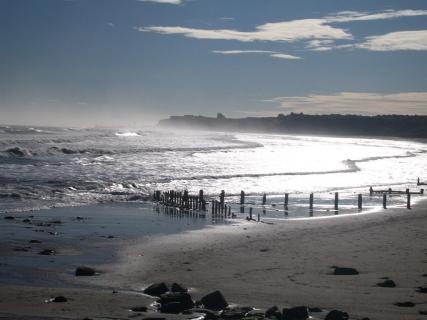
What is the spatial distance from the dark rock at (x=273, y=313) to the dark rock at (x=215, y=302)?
0.99 m

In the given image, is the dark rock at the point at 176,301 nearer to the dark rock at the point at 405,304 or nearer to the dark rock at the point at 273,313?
the dark rock at the point at 273,313

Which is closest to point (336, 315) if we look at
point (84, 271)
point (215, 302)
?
point (215, 302)

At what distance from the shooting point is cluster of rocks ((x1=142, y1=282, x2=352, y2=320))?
32.9 feet

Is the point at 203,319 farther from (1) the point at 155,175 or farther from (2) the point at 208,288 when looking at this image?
(1) the point at 155,175

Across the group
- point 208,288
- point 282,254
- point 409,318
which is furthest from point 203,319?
point 282,254

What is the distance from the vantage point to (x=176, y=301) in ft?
36.0

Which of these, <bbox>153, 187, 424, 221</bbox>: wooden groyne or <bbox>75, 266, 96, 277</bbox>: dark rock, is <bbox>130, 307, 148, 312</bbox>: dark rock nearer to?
<bbox>75, 266, 96, 277</bbox>: dark rock

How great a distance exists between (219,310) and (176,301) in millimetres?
806

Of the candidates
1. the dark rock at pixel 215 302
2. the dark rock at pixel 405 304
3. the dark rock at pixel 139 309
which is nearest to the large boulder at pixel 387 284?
the dark rock at pixel 405 304

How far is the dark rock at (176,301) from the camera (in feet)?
35.4

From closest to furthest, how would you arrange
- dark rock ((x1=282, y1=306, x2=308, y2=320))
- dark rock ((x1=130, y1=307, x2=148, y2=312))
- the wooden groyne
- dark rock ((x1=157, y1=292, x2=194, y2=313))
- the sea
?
dark rock ((x1=282, y1=306, x2=308, y2=320)) < dark rock ((x1=157, y1=292, x2=194, y2=313)) < dark rock ((x1=130, y1=307, x2=148, y2=312)) < the wooden groyne < the sea

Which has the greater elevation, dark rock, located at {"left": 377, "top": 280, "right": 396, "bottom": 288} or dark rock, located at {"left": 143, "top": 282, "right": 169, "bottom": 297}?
dark rock, located at {"left": 377, "top": 280, "right": 396, "bottom": 288}

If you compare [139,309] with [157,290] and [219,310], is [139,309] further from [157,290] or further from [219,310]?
[219,310]

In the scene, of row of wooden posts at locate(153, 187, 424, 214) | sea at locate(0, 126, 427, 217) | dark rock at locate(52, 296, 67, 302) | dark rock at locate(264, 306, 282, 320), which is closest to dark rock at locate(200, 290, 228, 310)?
dark rock at locate(264, 306, 282, 320)
